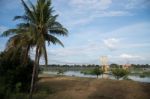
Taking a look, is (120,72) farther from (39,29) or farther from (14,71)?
(39,29)

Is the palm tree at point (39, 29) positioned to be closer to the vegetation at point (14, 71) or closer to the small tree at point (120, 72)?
the vegetation at point (14, 71)

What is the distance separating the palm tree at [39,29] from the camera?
2398cm

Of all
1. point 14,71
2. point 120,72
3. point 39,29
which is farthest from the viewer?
point 120,72

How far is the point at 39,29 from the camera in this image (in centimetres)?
2427

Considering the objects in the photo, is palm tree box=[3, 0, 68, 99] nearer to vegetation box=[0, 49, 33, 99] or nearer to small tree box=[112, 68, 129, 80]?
vegetation box=[0, 49, 33, 99]

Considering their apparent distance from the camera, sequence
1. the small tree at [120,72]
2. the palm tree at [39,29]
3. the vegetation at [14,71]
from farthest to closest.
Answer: the small tree at [120,72] → the vegetation at [14,71] → the palm tree at [39,29]

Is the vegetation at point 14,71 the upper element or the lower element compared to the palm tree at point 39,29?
lower

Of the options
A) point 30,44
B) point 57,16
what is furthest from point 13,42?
point 57,16

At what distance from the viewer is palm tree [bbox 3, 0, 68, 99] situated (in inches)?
944

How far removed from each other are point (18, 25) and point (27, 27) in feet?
3.24

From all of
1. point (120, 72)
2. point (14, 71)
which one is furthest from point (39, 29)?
point (120, 72)

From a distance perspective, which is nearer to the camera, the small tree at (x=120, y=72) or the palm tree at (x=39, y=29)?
the palm tree at (x=39, y=29)

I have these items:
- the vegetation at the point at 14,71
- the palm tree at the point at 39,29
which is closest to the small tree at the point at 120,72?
the vegetation at the point at 14,71

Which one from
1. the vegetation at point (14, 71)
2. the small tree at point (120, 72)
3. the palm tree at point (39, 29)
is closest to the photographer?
the palm tree at point (39, 29)
